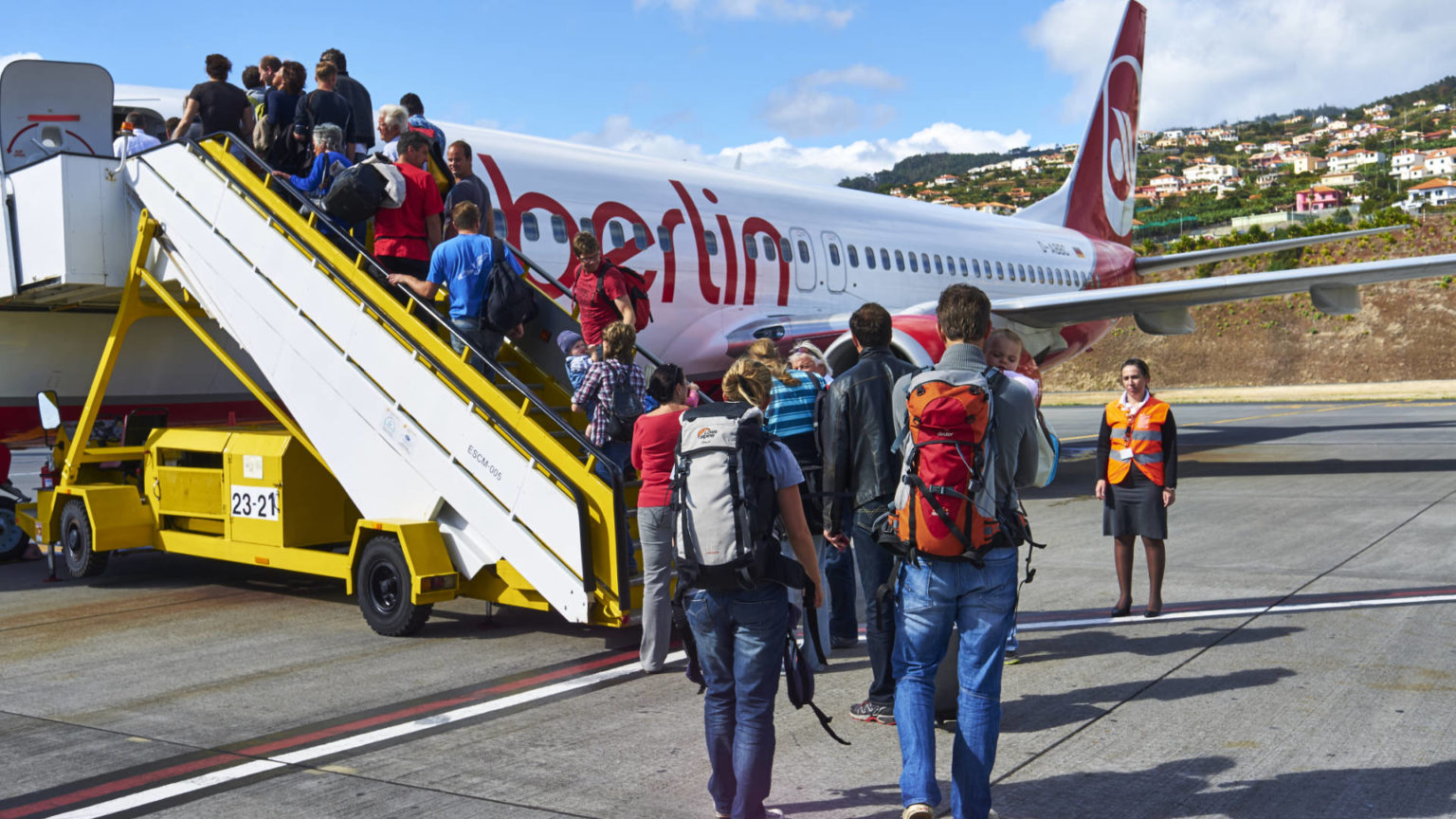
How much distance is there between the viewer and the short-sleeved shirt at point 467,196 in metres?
7.91

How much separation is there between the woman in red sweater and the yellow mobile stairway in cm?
26

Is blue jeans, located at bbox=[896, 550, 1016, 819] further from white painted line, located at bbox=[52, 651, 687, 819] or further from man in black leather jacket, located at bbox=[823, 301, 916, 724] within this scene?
white painted line, located at bbox=[52, 651, 687, 819]

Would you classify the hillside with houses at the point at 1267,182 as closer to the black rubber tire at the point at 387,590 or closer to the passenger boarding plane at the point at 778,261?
the passenger boarding plane at the point at 778,261

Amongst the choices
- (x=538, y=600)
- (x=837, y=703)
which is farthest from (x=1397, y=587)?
(x=538, y=600)

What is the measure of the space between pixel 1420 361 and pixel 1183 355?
689 centimetres

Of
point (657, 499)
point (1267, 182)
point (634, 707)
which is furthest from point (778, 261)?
point (1267, 182)

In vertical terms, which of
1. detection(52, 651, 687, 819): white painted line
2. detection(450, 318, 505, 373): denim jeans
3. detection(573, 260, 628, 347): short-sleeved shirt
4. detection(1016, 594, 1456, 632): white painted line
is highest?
detection(573, 260, 628, 347): short-sleeved shirt

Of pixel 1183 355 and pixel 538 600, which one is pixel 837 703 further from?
pixel 1183 355

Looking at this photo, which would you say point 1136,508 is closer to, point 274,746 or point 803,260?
point 274,746

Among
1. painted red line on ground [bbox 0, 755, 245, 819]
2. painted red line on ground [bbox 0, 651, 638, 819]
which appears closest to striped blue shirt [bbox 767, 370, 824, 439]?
painted red line on ground [bbox 0, 651, 638, 819]

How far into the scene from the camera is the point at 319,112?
824 centimetres

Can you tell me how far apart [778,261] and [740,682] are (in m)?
10.4

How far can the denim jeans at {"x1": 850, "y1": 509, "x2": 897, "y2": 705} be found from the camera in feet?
16.4

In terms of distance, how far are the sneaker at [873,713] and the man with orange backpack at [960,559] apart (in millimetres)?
1341
